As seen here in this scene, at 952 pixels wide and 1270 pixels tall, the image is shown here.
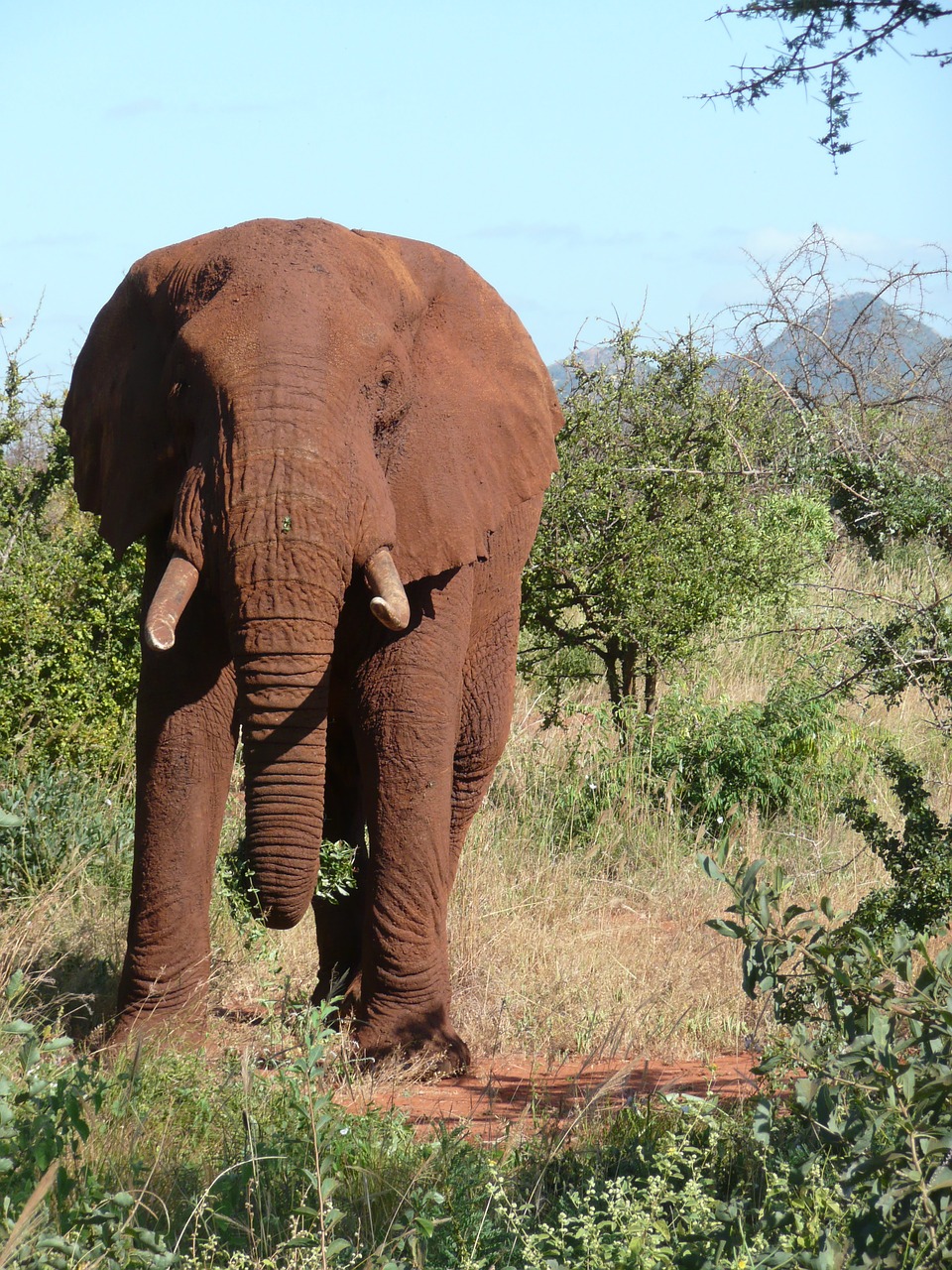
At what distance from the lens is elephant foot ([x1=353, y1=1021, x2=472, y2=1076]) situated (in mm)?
5406

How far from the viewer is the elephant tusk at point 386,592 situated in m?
4.75

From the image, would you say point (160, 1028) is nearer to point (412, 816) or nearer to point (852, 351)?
point (412, 816)

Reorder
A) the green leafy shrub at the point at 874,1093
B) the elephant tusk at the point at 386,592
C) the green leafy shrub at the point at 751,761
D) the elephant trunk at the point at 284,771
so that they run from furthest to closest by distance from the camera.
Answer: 1. the green leafy shrub at the point at 751,761
2. the elephant tusk at the point at 386,592
3. the elephant trunk at the point at 284,771
4. the green leafy shrub at the point at 874,1093

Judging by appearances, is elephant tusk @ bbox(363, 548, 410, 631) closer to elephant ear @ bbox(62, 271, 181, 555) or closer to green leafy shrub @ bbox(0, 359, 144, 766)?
elephant ear @ bbox(62, 271, 181, 555)

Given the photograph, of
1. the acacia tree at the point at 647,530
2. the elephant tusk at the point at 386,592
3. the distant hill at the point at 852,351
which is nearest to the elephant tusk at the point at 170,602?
the elephant tusk at the point at 386,592

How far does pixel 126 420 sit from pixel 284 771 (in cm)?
140

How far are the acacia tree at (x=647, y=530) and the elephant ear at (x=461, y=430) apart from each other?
10.3 ft

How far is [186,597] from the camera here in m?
4.53

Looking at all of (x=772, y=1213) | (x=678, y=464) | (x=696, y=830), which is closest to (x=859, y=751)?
(x=696, y=830)

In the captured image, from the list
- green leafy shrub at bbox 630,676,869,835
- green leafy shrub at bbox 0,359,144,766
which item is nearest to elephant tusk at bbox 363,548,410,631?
green leafy shrub at bbox 0,359,144,766

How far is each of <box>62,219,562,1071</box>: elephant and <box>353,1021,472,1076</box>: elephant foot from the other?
10mm

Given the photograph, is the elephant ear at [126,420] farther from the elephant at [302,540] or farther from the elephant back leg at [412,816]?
the elephant back leg at [412,816]

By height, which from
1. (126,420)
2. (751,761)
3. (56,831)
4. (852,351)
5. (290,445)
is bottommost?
(56,831)

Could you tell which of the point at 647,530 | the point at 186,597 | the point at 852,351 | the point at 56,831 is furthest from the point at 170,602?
the point at 852,351
